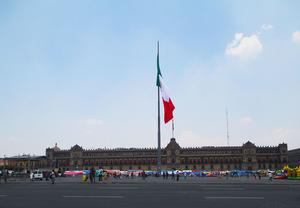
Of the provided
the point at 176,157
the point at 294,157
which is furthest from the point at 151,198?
the point at 294,157

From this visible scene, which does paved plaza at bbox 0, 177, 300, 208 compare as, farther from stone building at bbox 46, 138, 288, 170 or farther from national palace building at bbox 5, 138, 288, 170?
stone building at bbox 46, 138, 288, 170

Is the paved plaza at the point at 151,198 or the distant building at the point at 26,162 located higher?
the paved plaza at the point at 151,198

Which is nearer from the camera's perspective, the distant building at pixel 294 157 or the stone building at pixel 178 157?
the stone building at pixel 178 157

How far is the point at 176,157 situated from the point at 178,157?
0.90 meters

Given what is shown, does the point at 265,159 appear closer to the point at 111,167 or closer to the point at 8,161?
the point at 111,167

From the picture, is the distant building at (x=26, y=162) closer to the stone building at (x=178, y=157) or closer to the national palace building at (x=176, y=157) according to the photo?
the national palace building at (x=176, y=157)

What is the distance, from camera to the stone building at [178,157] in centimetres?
13875

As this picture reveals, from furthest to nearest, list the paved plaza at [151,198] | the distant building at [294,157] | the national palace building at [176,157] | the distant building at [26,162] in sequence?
1. the distant building at [294,157]
2. the distant building at [26,162]
3. the national palace building at [176,157]
4. the paved plaza at [151,198]

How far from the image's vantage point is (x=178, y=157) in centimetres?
14075

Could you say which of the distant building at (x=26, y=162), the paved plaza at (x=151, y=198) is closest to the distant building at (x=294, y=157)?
the distant building at (x=26, y=162)

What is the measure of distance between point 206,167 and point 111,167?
40846 millimetres

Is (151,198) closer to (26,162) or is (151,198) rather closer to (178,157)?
(178,157)

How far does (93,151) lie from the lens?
149 meters

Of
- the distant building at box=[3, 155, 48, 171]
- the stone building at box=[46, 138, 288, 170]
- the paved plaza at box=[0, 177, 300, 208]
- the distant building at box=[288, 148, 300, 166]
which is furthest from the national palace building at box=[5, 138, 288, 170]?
the paved plaza at box=[0, 177, 300, 208]
